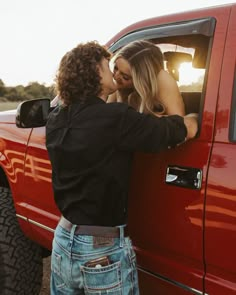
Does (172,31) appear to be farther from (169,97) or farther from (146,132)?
(146,132)

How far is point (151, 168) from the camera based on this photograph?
2209mm

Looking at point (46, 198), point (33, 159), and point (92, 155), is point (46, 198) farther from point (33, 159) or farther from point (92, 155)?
point (92, 155)

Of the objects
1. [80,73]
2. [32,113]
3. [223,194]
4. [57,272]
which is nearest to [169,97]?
[80,73]

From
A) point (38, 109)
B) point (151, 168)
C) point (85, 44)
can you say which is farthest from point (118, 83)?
point (38, 109)

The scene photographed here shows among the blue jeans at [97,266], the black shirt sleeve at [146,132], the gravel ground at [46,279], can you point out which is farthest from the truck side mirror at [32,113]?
the gravel ground at [46,279]

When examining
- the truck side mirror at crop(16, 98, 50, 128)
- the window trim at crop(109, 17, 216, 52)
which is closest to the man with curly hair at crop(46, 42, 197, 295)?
the window trim at crop(109, 17, 216, 52)

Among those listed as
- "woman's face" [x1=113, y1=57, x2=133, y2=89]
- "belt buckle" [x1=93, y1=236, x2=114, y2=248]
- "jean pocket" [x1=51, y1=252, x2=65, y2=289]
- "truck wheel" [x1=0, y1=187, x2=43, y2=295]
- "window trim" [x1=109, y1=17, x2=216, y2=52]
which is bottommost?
"truck wheel" [x1=0, y1=187, x2=43, y2=295]

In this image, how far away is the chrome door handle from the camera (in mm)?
2001

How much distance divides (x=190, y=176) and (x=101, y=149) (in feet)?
1.25

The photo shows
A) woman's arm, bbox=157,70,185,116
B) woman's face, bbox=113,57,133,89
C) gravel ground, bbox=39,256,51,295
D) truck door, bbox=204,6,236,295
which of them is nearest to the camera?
truck door, bbox=204,6,236,295

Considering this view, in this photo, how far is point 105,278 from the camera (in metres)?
2.03

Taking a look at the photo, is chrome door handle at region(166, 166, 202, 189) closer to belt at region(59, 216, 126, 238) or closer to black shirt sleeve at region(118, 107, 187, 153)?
black shirt sleeve at region(118, 107, 187, 153)

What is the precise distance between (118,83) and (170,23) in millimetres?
381

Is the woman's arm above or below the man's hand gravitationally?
above
